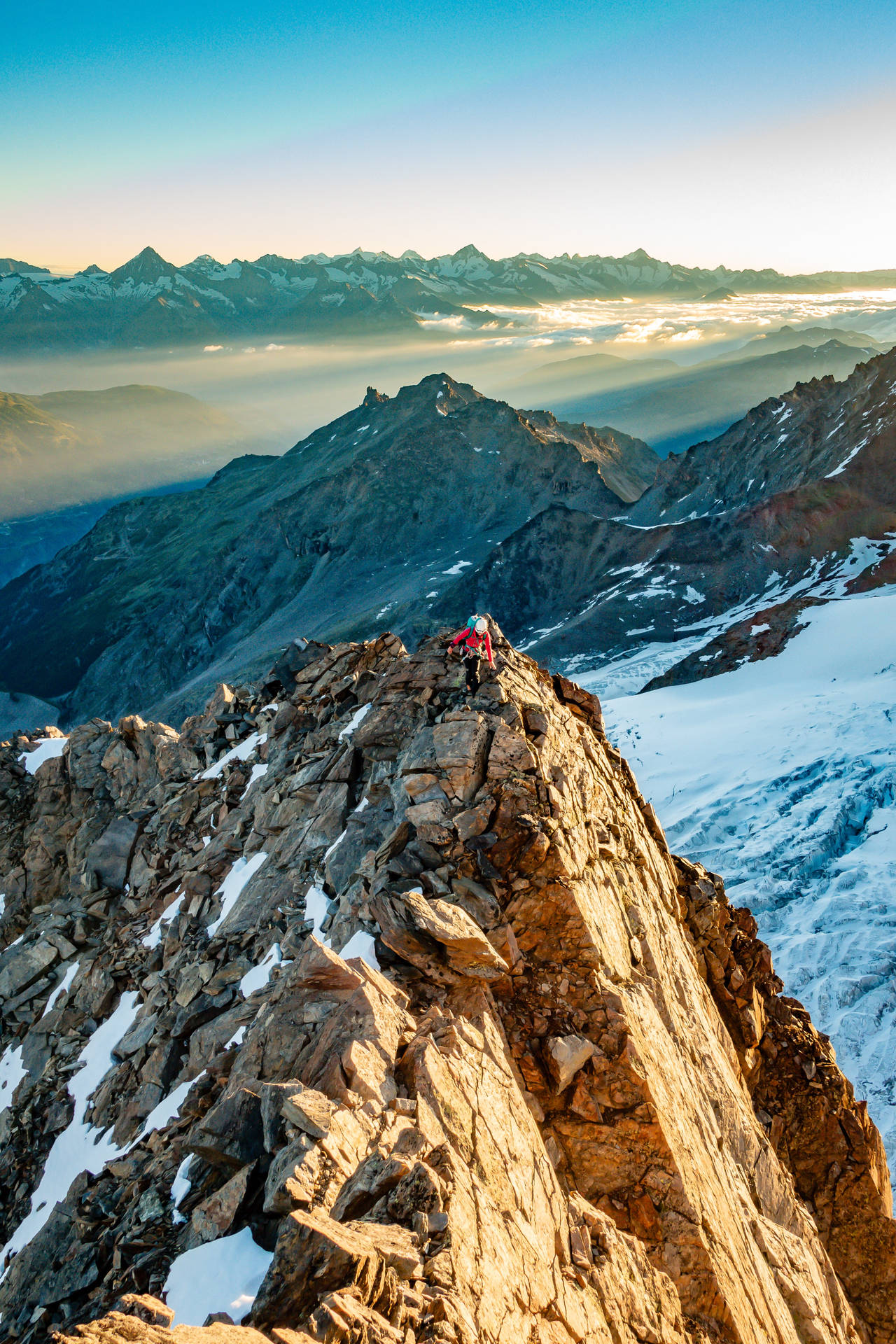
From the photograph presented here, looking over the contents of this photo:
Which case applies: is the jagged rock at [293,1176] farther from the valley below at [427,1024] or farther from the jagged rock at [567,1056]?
the jagged rock at [567,1056]

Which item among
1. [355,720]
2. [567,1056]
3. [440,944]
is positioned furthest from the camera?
[355,720]

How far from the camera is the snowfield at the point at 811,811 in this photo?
106ft

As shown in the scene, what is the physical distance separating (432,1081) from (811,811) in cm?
3883

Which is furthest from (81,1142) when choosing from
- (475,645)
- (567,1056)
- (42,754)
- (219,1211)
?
(42,754)

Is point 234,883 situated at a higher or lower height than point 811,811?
higher

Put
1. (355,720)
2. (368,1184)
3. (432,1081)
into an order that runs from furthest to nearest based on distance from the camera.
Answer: (355,720), (432,1081), (368,1184)

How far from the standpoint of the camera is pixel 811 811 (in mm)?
42906

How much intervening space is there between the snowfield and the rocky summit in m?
11.5

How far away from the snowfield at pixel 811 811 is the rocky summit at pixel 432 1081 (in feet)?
37.8

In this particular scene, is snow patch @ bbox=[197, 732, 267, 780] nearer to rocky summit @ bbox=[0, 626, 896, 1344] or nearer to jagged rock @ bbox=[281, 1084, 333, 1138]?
rocky summit @ bbox=[0, 626, 896, 1344]

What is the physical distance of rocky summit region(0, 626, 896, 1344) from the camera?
9031 millimetres

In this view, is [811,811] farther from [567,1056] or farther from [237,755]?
[567,1056]

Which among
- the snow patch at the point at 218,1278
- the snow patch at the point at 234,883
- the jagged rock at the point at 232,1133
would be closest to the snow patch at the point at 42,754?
the snow patch at the point at 234,883

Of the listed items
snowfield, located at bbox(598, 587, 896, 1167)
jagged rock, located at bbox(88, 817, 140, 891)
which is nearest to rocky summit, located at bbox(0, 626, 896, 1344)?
jagged rock, located at bbox(88, 817, 140, 891)
